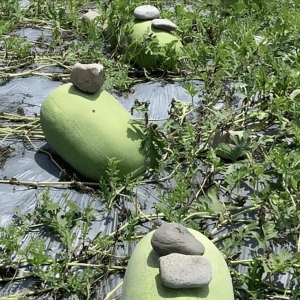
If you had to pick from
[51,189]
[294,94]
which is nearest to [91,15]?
[294,94]

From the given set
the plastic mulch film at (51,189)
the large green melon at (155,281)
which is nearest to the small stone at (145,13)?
the plastic mulch film at (51,189)

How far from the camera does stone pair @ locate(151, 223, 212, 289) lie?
2.07m

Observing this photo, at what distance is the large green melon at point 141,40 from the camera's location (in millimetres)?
5051

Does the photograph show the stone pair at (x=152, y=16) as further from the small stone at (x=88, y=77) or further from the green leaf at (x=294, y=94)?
the small stone at (x=88, y=77)

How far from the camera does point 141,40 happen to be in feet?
16.8

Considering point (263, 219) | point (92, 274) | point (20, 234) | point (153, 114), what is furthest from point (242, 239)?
point (153, 114)

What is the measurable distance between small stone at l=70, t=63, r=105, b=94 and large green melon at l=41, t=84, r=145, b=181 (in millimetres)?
45

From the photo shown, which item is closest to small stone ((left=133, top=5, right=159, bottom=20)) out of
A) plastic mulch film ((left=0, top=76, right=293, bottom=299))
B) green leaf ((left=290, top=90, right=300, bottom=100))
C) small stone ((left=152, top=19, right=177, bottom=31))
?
small stone ((left=152, top=19, right=177, bottom=31))

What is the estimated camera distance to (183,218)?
9.79ft

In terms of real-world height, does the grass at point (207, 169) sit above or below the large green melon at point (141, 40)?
above

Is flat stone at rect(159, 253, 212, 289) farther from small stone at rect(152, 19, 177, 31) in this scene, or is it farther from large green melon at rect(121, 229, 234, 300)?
small stone at rect(152, 19, 177, 31)

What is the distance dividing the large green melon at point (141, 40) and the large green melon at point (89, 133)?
1.62 m

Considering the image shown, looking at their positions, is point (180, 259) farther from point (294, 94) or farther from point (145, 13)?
point (145, 13)

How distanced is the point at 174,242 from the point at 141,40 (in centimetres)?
Result: 327
